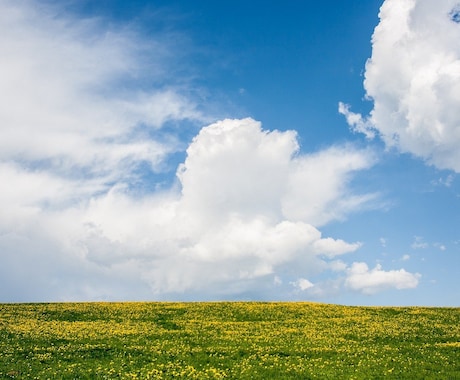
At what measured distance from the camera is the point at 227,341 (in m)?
42.0

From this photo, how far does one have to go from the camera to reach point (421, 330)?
159ft

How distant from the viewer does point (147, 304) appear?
64562mm

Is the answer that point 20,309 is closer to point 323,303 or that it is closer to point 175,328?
point 175,328

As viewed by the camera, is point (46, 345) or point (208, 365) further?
point (46, 345)

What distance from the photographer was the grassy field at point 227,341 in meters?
33.0

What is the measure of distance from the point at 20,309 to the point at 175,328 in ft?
73.5

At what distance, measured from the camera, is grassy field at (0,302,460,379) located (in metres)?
33.0

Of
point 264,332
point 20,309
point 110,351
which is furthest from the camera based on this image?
point 20,309

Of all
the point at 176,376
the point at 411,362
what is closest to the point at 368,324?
the point at 411,362

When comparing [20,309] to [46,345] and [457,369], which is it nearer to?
[46,345]

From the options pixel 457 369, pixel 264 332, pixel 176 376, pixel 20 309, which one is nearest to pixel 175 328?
pixel 264 332

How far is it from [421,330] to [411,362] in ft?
47.7

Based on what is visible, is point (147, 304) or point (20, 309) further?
point (147, 304)

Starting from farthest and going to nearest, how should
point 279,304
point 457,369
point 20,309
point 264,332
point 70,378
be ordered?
point 279,304
point 20,309
point 264,332
point 457,369
point 70,378
